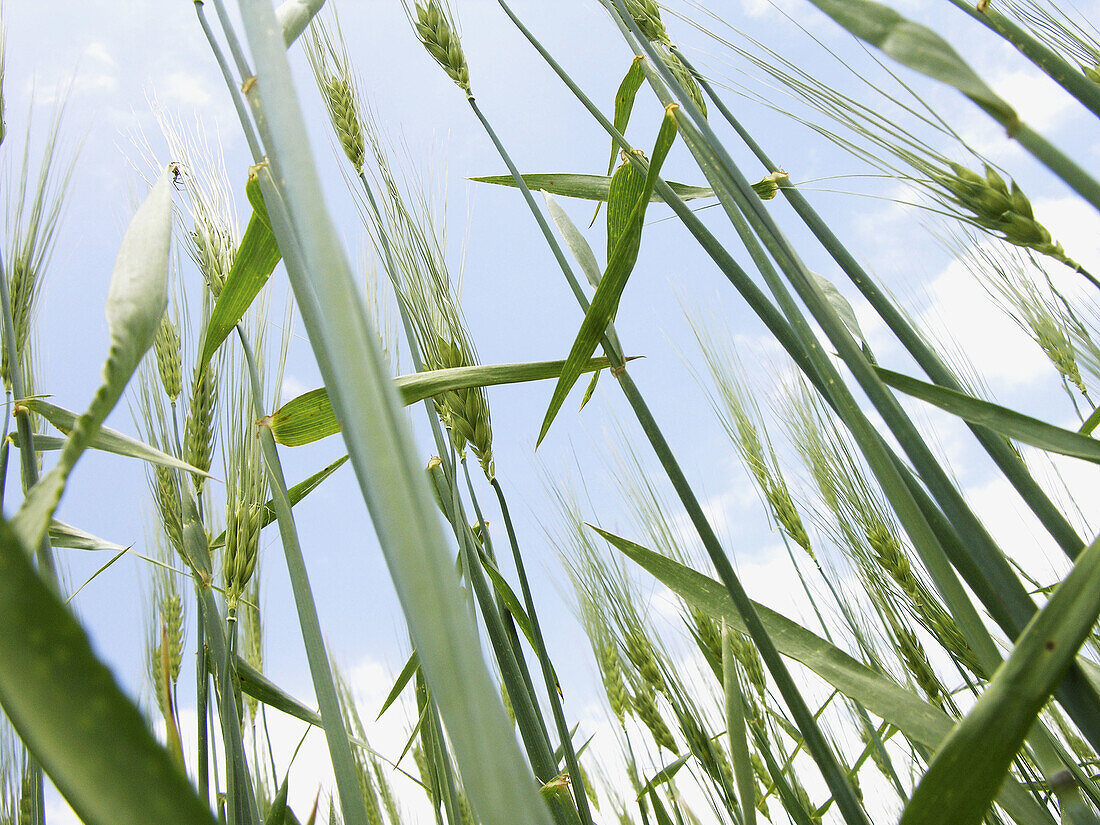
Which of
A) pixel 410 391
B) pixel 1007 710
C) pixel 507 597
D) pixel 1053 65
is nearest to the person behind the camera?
pixel 1007 710

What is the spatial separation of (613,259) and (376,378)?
0.98ft

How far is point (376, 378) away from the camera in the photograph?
149 mm

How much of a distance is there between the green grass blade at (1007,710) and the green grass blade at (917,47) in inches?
6.6

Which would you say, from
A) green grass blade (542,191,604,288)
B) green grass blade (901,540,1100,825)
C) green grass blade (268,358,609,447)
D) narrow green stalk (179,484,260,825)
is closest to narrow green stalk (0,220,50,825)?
narrow green stalk (179,484,260,825)

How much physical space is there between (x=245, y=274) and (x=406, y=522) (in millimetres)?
349

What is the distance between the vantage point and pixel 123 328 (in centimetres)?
19

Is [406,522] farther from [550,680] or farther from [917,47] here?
[550,680]

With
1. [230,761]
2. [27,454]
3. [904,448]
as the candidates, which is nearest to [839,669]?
[904,448]

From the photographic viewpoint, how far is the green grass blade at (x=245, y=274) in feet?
1.35

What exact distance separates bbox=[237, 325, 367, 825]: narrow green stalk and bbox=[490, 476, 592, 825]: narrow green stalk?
0.73ft

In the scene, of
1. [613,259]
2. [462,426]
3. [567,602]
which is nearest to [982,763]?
[613,259]

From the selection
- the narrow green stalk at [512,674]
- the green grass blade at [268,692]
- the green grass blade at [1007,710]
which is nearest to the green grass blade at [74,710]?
the green grass blade at [1007,710]

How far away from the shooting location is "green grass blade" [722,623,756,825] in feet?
1.40

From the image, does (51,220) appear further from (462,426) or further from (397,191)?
(462,426)
